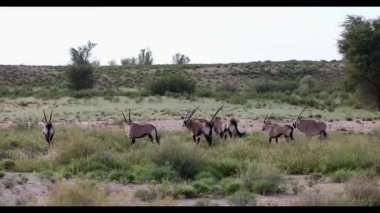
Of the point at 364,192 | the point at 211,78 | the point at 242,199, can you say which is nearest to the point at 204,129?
the point at 242,199

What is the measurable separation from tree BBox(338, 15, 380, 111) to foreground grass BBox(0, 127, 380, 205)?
16.1m

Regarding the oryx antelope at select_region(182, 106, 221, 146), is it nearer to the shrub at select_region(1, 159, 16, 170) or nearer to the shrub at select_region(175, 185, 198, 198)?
the shrub at select_region(1, 159, 16, 170)

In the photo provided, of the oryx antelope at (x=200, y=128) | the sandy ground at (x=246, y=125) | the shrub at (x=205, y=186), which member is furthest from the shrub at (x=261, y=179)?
the sandy ground at (x=246, y=125)

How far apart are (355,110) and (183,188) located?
32855mm

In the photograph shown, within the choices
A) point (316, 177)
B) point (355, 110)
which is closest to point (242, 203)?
point (316, 177)

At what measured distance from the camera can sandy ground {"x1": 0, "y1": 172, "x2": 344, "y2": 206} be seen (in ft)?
35.4

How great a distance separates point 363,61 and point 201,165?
21.6 meters

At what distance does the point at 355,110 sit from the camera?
42562 millimetres

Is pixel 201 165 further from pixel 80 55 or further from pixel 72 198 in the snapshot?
pixel 80 55

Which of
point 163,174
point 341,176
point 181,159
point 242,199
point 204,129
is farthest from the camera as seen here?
point 204,129

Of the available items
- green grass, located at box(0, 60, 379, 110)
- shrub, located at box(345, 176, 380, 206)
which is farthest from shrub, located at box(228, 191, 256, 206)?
green grass, located at box(0, 60, 379, 110)

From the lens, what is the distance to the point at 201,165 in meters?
15.1

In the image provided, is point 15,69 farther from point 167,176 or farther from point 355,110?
point 167,176

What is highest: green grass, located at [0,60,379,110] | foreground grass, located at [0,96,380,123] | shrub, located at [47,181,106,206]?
shrub, located at [47,181,106,206]
